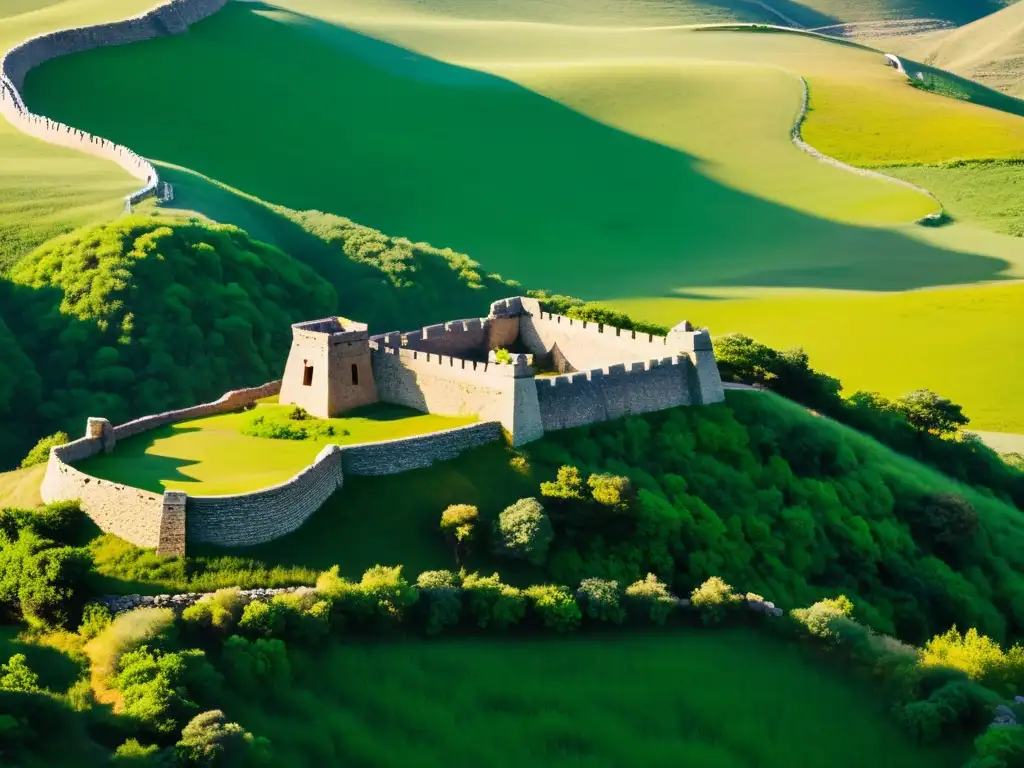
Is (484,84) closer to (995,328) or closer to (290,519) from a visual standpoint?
(995,328)

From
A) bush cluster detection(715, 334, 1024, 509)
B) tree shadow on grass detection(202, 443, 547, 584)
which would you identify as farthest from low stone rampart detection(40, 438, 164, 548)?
bush cluster detection(715, 334, 1024, 509)

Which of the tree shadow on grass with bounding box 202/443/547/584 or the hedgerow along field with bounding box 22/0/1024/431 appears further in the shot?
the hedgerow along field with bounding box 22/0/1024/431

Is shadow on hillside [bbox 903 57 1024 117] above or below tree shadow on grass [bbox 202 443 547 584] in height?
above

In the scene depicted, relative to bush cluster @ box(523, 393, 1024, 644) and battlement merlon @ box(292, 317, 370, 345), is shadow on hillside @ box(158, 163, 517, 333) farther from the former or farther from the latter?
bush cluster @ box(523, 393, 1024, 644)

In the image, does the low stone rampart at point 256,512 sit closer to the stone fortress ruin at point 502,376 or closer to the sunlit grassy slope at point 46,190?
the stone fortress ruin at point 502,376

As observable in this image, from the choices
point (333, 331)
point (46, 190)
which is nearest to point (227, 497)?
point (333, 331)

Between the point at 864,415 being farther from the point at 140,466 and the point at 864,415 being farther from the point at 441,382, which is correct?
the point at 140,466
